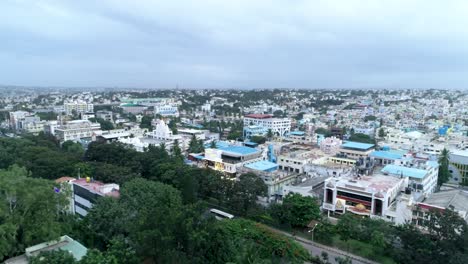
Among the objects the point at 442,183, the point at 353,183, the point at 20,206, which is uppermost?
the point at 20,206

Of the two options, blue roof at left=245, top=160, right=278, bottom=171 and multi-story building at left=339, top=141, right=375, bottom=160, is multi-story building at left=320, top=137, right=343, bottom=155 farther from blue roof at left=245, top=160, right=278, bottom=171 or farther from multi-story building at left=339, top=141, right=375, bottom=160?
blue roof at left=245, top=160, right=278, bottom=171

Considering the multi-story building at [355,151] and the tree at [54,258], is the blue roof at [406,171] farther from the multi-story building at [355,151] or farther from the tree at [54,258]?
the tree at [54,258]

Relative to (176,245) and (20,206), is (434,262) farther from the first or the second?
(20,206)

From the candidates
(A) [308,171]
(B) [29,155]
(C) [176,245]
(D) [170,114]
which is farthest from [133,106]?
(C) [176,245]

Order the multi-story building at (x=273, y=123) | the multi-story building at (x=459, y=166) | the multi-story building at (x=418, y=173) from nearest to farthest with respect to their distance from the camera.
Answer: the multi-story building at (x=418, y=173) → the multi-story building at (x=459, y=166) → the multi-story building at (x=273, y=123)

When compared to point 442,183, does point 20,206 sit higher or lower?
higher

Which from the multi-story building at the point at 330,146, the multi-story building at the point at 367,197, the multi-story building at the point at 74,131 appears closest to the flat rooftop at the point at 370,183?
the multi-story building at the point at 367,197
